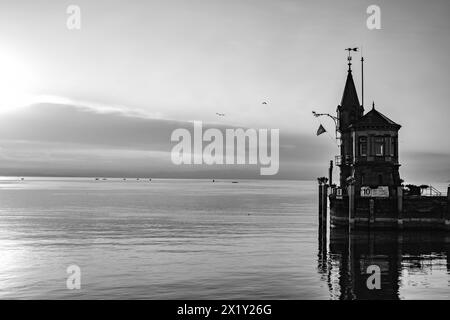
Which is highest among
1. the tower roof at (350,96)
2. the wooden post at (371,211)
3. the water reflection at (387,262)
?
the tower roof at (350,96)

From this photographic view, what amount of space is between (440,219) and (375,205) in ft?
24.4

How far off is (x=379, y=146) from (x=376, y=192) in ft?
19.1

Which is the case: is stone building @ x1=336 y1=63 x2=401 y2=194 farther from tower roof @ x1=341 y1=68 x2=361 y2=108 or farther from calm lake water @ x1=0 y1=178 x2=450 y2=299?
tower roof @ x1=341 y1=68 x2=361 y2=108

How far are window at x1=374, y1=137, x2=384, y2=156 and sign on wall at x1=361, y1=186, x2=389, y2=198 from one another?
4.37 m

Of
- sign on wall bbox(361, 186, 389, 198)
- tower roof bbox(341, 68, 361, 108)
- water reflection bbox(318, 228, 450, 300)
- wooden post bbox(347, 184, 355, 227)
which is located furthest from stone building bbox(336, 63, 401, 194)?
tower roof bbox(341, 68, 361, 108)

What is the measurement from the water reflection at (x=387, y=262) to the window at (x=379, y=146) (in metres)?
9.51

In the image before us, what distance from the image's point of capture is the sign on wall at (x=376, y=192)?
57.2 metres

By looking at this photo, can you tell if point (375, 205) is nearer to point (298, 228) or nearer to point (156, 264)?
point (298, 228)

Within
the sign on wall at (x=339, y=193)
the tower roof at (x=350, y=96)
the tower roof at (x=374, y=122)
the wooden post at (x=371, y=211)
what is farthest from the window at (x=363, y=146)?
the tower roof at (x=350, y=96)

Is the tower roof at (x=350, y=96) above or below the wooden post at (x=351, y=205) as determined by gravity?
above

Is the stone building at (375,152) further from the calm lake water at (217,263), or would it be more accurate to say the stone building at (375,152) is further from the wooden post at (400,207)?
the calm lake water at (217,263)

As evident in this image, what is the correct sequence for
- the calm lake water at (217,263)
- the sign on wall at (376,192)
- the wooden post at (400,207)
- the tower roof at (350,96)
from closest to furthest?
the calm lake water at (217,263) < the wooden post at (400,207) < the sign on wall at (376,192) < the tower roof at (350,96)

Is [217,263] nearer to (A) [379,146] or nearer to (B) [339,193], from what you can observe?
(B) [339,193]

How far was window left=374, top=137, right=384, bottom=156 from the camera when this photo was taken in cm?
5922
